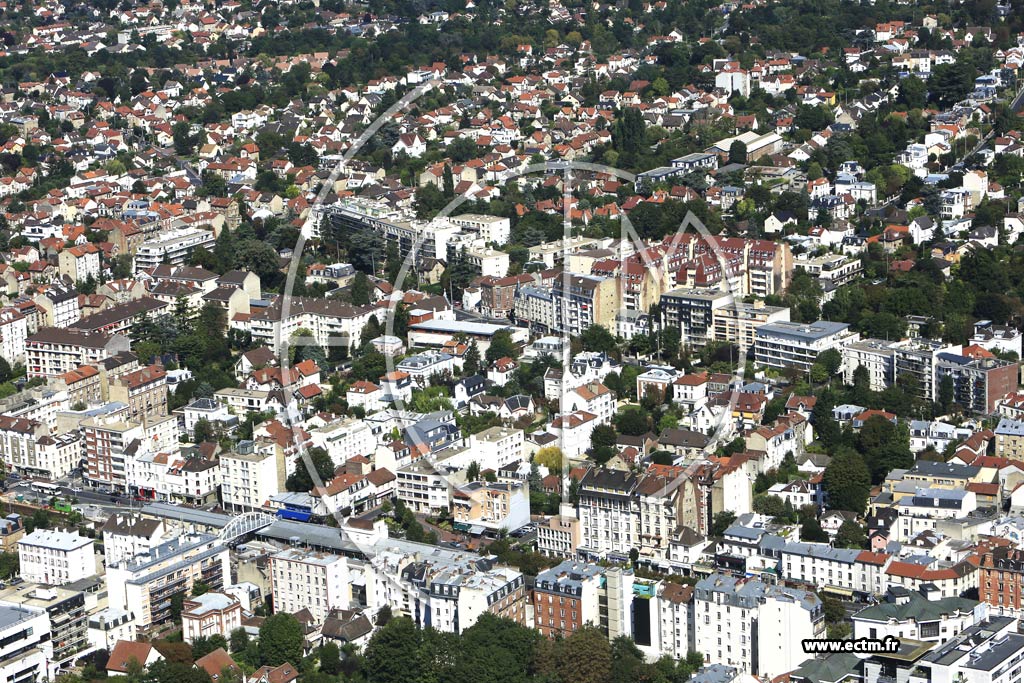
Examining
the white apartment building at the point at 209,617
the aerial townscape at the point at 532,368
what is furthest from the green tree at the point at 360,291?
the white apartment building at the point at 209,617

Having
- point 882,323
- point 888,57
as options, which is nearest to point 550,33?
point 888,57

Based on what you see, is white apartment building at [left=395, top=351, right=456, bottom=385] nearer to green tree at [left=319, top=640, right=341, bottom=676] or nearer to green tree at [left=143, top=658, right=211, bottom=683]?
green tree at [left=319, top=640, right=341, bottom=676]

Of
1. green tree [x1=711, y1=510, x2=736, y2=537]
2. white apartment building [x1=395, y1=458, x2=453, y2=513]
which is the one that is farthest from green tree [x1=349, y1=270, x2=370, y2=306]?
green tree [x1=711, y1=510, x2=736, y2=537]

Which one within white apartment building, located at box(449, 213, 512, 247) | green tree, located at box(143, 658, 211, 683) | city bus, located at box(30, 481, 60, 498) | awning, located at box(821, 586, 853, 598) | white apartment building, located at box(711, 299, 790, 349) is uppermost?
white apartment building, located at box(449, 213, 512, 247)

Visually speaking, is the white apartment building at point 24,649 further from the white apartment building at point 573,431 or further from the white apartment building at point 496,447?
the white apartment building at point 573,431

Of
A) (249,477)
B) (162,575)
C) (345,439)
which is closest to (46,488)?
(249,477)

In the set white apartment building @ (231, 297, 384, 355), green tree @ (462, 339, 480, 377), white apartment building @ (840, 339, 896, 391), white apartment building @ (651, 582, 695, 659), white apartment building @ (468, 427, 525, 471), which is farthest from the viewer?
white apartment building @ (231, 297, 384, 355)

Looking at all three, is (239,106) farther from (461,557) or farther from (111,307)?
(461,557)
